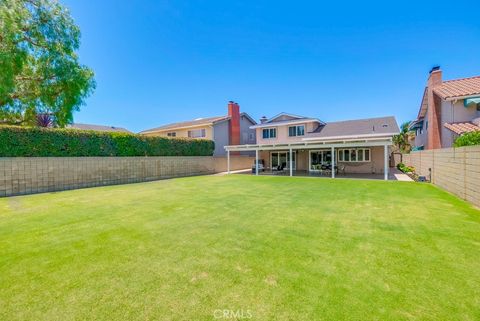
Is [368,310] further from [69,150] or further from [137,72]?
[137,72]

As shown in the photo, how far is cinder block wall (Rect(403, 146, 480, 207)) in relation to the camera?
22.3 feet

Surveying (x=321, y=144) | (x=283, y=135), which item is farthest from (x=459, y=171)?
(x=283, y=135)

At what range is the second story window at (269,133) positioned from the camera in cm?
2371

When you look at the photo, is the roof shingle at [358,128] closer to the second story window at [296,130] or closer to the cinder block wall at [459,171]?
the second story window at [296,130]

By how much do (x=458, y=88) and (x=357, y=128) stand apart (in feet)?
22.5

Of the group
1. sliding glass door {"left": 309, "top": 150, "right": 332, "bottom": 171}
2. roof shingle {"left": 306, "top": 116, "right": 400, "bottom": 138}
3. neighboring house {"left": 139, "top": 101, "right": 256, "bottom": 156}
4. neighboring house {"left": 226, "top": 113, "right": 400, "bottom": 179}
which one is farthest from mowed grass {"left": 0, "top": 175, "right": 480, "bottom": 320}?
neighboring house {"left": 139, "top": 101, "right": 256, "bottom": 156}

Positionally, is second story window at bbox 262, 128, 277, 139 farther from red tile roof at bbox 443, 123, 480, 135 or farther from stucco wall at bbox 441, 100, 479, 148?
red tile roof at bbox 443, 123, 480, 135

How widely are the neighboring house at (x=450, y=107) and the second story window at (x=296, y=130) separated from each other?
382 inches

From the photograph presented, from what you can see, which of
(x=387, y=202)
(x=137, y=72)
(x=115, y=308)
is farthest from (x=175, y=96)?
(x=115, y=308)

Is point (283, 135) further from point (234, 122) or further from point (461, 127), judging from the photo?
point (461, 127)

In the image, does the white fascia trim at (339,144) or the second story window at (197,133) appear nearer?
the white fascia trim at (339,144)

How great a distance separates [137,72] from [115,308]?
71.7 ft

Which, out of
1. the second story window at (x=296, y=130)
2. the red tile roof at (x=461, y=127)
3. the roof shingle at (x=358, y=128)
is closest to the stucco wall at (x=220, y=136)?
the second story window at (x=296, y=130)

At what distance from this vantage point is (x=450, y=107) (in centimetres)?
1381
